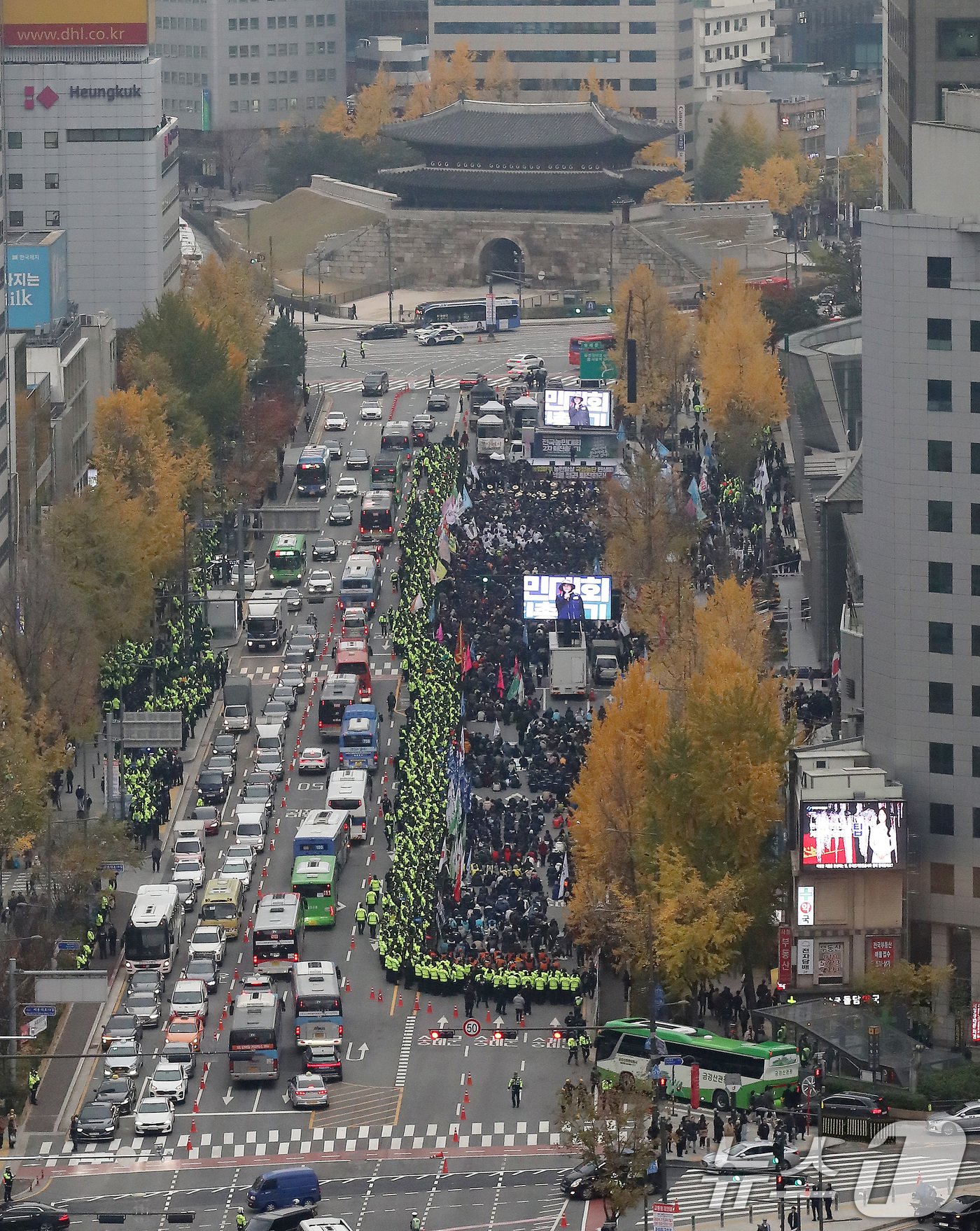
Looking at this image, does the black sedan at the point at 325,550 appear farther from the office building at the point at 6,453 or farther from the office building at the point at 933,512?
the office building at the point at 933,512

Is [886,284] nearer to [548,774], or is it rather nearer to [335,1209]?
[548,774]

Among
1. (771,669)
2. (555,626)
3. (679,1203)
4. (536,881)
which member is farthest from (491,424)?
(679,1203)

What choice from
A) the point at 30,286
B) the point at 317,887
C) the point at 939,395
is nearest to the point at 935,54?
the point at 939,395

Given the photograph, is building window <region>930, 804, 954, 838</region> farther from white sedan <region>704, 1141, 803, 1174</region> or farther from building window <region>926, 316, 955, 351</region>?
white sedan <region>704, 1141, 803, 1174</region>

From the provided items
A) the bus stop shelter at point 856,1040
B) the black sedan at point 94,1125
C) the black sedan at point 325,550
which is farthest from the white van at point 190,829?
the black sedan at point 325,550

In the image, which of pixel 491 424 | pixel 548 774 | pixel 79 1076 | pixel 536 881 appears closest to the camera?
pixel 79 1076

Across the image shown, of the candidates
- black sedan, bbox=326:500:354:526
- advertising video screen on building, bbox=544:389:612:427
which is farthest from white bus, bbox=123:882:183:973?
advertising video screen on building, bbox=544:389:612:427

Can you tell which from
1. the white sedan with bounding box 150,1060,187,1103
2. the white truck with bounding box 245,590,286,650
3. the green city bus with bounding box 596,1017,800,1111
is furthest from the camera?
the white truck with bounding box 245,590,286,650
